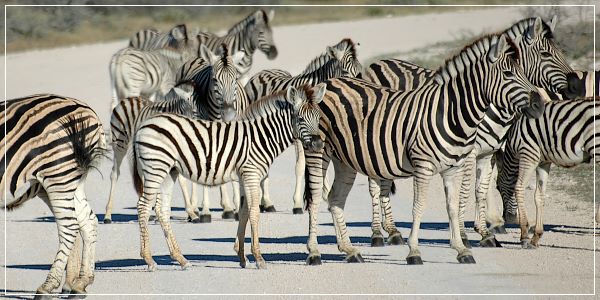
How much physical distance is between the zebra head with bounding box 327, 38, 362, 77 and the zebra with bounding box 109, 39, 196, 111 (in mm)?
6488

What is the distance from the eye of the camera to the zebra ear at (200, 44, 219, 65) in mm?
17203

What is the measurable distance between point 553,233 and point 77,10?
112ft

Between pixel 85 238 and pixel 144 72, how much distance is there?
12.3 m

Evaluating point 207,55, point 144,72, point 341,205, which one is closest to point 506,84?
point 341,205

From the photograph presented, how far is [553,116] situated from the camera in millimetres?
14547

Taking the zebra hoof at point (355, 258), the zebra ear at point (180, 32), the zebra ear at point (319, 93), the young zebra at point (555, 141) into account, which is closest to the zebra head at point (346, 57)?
the young zebra at point (555, 141)

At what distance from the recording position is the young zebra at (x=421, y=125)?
13.2 metres

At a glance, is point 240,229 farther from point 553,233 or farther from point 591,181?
point 591,181

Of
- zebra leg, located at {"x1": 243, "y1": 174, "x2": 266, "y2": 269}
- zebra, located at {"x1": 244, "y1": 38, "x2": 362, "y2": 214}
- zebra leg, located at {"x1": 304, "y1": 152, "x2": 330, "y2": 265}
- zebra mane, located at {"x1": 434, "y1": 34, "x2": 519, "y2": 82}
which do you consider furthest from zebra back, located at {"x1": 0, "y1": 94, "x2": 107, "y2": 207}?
zebra, located at {"x1": 244, "y1": 38, "x2": 362, "y2": 214}

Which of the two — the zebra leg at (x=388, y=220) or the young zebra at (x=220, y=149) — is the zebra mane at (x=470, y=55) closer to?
the young zebra at (x=220, y=149)

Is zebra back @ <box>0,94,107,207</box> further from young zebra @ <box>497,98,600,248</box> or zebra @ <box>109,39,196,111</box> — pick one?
zebra @ <box>109,39,196,111</box>

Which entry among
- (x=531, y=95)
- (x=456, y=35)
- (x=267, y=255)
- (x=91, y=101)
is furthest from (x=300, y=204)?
(x=456, y=35)

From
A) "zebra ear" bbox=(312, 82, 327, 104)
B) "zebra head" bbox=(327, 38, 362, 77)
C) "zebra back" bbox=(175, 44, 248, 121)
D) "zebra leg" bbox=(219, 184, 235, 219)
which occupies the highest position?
"zebra head" bbox=(327, 38, 362, 77)

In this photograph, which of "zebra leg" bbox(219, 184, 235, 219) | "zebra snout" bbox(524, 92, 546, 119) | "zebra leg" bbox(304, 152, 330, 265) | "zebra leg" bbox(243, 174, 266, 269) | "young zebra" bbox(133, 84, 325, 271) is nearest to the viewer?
"zebra leg" bbox(243, 174, 266, 269)
